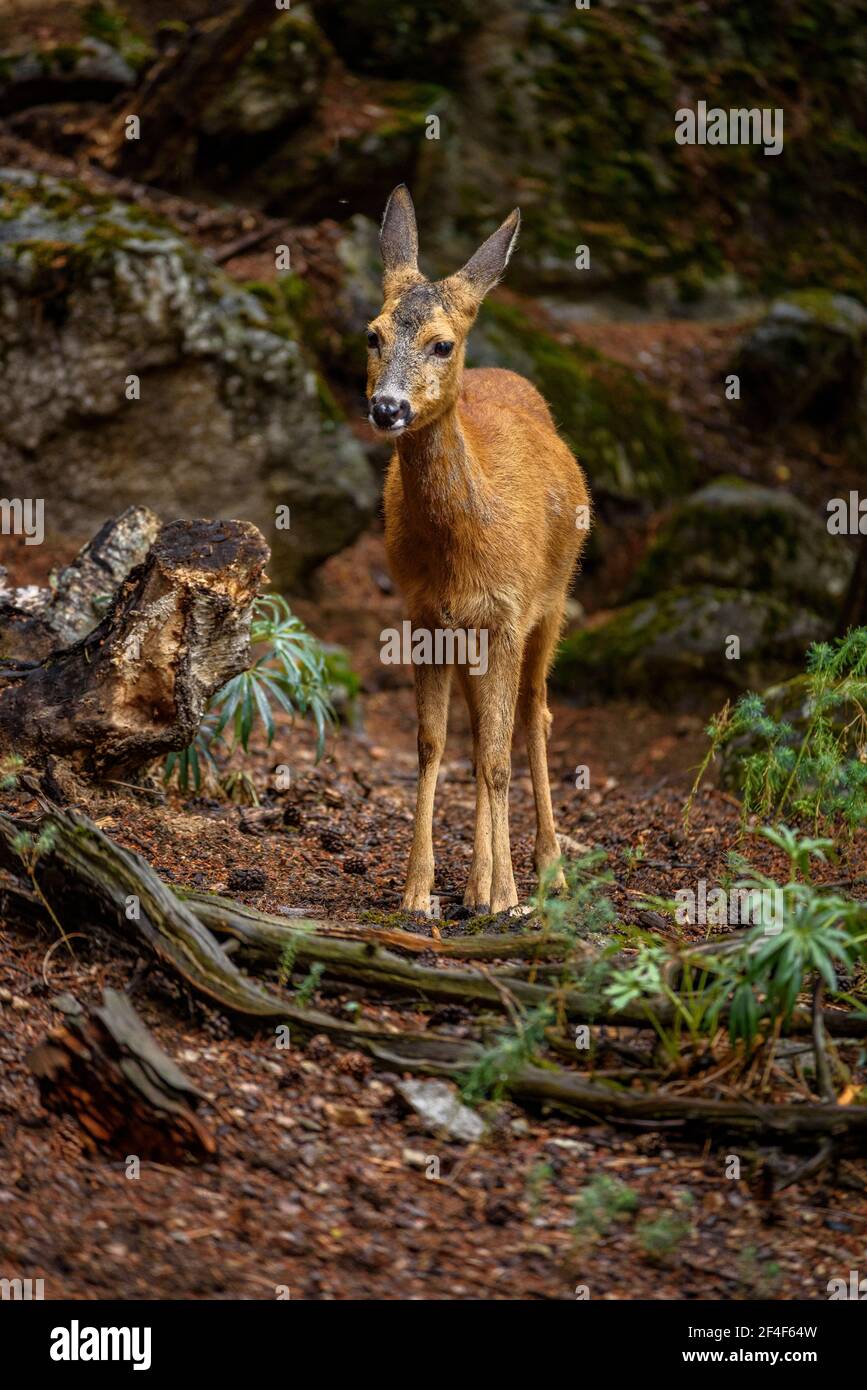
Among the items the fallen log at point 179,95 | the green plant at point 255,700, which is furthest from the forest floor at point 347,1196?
the fallen log at point 179,95

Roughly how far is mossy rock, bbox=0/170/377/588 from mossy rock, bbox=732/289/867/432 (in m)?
5.03

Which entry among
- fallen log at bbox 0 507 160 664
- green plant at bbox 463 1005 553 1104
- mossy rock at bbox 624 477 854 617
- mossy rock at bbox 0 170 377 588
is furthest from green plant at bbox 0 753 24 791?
mossy rock at bbox 624 477 854 617

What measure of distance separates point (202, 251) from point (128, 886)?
705 centimetres

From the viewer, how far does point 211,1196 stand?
12.7 feet

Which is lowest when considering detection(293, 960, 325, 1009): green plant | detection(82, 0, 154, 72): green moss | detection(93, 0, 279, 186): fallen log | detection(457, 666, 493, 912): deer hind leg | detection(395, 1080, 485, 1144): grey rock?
detection(395, 1080, 485, 1144): grey rock

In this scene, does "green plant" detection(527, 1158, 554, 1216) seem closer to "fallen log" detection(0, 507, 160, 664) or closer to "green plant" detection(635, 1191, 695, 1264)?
"green plant" detection(635, 1191, 695, 1264)

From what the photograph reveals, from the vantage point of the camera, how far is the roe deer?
18.6 feet

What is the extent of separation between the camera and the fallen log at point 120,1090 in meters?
4.00

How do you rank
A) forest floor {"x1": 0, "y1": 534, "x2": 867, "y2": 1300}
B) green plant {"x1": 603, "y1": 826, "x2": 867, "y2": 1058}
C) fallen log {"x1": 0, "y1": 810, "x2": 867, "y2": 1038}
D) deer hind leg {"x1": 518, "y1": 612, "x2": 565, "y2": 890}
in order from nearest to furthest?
forest floor {"x1": 0, "y1": 534, "x2": 867, "y2": 1300} → green plant {"x1": 603, "y1": 826, "x2": 867, "y2": 1058} → fallen log {"x1": 0, "y1": 810, "x2": 867, "y2": 1038} → deer hind leg {"x1": 518, "y1": 612, "x2": 565, "y2": 890}

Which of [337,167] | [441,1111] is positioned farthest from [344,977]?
[337,167]

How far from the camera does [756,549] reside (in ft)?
37.7

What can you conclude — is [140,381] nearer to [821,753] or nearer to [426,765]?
[426,765]

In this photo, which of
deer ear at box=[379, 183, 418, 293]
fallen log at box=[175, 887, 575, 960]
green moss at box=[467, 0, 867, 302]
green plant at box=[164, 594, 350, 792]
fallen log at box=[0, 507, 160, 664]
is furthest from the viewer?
green moss at box=[467, 0, 867, 302]

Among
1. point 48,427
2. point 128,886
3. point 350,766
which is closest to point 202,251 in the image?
point 48,427
